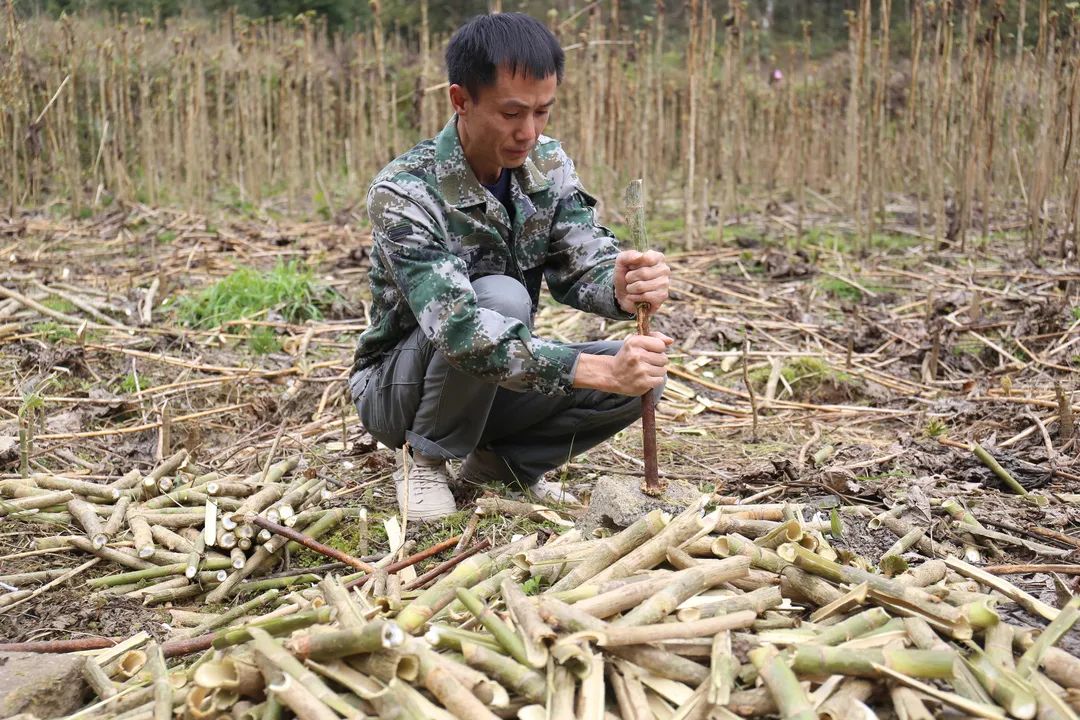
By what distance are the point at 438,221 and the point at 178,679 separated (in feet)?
4.67

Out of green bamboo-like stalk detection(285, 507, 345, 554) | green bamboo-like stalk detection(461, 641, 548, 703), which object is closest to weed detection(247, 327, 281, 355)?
green bamboo-like stalk detection(285, 507, 345, 554)

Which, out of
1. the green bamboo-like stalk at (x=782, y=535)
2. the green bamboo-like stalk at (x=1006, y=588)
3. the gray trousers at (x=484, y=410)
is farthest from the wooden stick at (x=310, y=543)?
the green bamboo-like stalk at (x=1006, y=588)

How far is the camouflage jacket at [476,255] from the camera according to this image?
255 cm

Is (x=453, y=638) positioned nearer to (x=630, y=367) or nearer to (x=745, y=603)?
(x=745, y=603)

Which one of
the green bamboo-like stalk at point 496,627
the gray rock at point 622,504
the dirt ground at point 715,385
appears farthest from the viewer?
the dirt ground at point 715,385

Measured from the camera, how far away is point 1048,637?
5.92ft

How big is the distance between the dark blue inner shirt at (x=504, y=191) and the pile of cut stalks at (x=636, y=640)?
3.46ft

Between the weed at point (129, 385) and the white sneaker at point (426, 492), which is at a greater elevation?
the white sneaker at point (426, 492)

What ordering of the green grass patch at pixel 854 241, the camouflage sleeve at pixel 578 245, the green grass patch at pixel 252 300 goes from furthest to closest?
the green grass patch at pixel 854 241
the green grass patch at pixel 252 300
the camouflage sleeve at pixel 578 245

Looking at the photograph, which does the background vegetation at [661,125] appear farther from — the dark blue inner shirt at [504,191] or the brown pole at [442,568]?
the brown pole at [442,568]

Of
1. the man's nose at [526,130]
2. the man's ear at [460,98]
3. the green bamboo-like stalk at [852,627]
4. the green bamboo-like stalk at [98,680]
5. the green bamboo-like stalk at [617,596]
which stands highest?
the man's ear at [460,98]

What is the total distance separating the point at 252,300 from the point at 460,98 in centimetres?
303

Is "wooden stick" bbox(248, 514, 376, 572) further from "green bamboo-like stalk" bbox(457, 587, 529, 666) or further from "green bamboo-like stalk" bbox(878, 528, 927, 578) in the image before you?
"green bamboo-like stalk" bbox(878, 528, 927, 578)

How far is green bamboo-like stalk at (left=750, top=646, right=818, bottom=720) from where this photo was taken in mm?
1575
